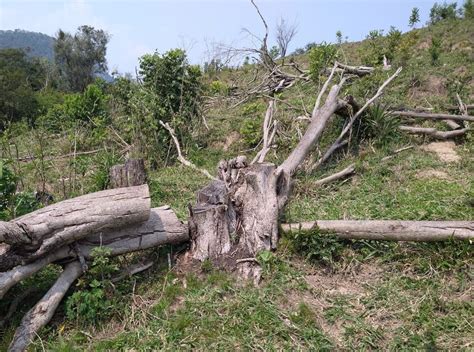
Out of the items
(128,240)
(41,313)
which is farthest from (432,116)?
(41,313)

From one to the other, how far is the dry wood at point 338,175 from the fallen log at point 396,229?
1515 millimetres

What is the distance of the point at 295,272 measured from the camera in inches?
128

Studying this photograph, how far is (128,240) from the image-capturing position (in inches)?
129

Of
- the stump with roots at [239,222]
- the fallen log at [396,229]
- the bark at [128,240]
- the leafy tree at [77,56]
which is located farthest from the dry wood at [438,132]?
the leafy tree at [77,56]

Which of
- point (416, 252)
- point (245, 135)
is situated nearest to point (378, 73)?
point (245, 135)

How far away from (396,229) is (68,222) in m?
2.50

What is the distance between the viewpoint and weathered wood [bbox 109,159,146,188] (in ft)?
16.5

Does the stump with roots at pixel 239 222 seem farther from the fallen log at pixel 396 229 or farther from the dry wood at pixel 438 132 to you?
the dry wood at pixel 438 132

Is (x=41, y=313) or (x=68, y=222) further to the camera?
(x=68, y=222)

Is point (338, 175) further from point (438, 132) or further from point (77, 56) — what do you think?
point (77, 56)

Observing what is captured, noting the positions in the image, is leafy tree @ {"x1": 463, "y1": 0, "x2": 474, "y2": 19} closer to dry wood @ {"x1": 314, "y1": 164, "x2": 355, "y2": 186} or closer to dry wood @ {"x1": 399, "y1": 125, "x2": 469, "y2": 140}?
dry wood @ {"x1": 399, "y1": 125, "x2": 469, "y2": 140}

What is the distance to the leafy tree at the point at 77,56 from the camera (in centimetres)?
3166

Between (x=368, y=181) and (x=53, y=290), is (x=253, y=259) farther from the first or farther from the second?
(x=368, y=181)

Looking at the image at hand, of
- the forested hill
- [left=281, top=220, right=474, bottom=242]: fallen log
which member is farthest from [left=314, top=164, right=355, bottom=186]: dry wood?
the forested hill
